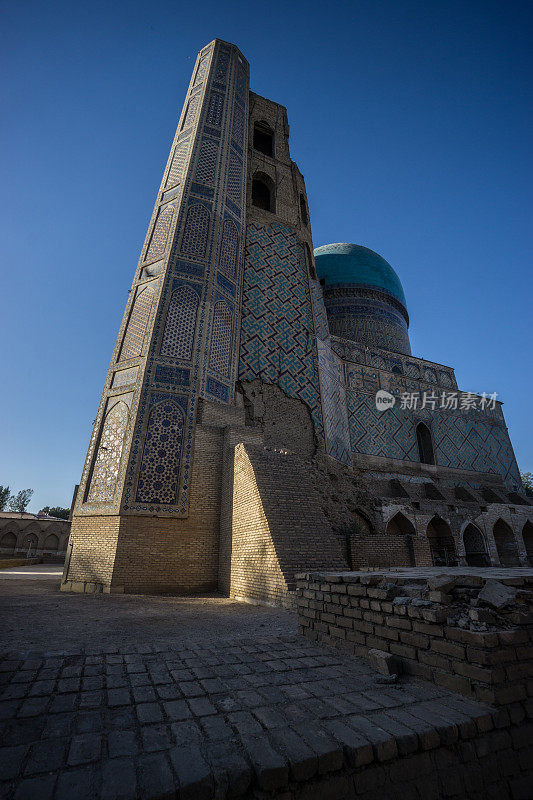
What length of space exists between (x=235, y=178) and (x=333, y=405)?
266 inches

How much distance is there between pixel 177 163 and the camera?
399 inches

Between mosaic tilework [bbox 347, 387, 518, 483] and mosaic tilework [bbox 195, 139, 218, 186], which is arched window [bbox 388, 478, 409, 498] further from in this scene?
mosaic tilework [bbox 195, 139, 218, 186]

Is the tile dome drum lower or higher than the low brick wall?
higher

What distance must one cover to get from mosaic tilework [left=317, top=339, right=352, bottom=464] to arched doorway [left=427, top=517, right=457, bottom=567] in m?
2.78

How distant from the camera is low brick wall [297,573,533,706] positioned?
154 centimetres

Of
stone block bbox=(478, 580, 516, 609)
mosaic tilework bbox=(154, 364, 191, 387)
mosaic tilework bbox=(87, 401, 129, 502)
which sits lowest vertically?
stone block bbox=(478, 580, 516, 609)

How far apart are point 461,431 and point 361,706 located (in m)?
15.6

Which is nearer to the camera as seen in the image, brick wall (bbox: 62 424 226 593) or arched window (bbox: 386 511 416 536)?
brick wall (bbox: 62 424 226 593)

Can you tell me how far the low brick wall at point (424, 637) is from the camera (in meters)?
1.54

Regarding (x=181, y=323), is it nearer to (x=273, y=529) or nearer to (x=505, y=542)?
(x=273, y=529)

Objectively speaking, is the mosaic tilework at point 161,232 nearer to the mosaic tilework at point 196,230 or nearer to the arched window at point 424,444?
the mosaic tilework at point 196,230

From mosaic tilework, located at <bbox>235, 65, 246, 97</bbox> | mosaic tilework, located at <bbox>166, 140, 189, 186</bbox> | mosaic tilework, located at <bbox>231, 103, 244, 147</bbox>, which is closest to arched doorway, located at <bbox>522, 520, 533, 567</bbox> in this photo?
mosaic tilework, located at <bbox>166, 140, 189, 186</bbox>

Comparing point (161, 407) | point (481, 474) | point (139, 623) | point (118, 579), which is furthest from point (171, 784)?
point (481, 474)

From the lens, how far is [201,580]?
19.7 ft
